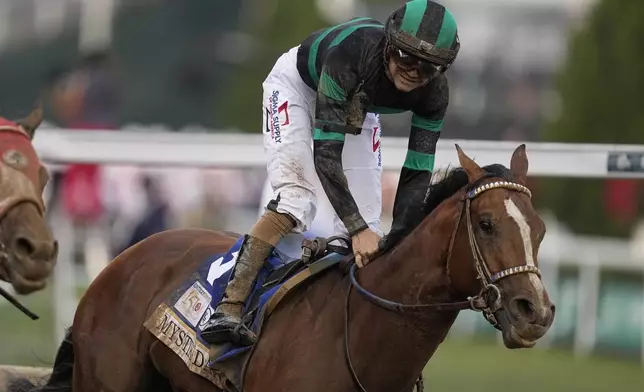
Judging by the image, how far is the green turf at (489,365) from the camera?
10.9 meters

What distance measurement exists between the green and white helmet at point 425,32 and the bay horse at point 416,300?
0.42 meters

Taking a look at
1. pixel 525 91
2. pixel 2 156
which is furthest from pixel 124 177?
pixel 525 91

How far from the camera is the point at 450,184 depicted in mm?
5305

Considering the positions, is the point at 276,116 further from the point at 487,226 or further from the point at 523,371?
the point at 523,371

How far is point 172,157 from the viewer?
904cm

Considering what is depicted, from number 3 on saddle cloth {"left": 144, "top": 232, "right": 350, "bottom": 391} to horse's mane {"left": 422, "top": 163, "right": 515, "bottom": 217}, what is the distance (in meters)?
0.48

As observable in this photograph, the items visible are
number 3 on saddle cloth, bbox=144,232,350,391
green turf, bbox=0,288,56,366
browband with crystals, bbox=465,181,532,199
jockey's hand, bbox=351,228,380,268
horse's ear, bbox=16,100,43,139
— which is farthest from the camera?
green turf, bbox=0,288,56,366

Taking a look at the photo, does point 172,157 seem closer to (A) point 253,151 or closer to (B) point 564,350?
(A) point 253,151

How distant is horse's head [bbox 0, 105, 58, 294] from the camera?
19.5 ft

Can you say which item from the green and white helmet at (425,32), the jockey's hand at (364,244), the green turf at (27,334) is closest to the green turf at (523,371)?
the green turf at (27,334)

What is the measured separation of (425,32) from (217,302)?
1.47 metres

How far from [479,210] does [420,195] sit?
572 millimetres

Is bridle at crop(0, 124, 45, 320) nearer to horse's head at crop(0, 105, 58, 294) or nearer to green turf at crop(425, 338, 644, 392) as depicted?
horse's head at crop(0, 105, 58, 294)

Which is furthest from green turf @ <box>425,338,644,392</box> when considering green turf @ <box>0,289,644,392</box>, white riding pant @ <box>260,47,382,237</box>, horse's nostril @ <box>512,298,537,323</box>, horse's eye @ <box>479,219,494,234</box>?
horse's nostril @ <box>512,298,537,323</box>
